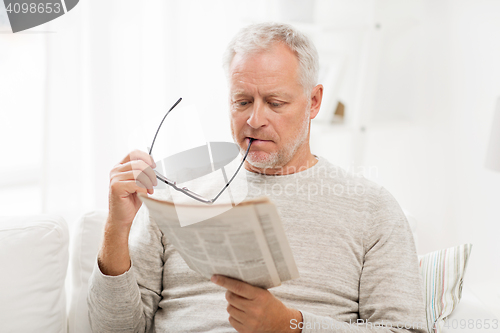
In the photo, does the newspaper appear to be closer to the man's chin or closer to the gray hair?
the man's chin

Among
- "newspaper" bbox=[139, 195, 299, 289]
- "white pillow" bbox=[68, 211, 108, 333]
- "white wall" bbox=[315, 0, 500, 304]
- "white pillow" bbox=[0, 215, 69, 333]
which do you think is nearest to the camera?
"newspaper" bbox=[139, 195, 299, 289]

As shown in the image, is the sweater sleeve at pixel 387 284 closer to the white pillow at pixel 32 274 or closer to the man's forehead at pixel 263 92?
the man's forehead at pixel 263 92

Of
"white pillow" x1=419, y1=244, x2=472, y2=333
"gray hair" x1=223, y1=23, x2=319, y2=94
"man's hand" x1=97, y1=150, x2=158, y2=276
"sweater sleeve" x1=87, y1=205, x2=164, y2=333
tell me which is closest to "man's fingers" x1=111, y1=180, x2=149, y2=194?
"man's hand" x1=97, y1=150, x2=158, y2=276

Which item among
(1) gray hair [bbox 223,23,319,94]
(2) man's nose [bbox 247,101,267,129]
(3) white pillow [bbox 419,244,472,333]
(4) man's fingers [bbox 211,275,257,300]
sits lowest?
(3) white pillow [bbox 419,244,472,333]

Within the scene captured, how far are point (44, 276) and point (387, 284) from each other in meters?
0.86

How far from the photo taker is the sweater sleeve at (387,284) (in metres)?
0.91

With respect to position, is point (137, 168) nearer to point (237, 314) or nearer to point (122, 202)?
point (122, 202)

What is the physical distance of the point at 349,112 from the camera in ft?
6.51

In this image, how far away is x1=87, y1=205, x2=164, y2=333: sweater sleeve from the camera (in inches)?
36.9

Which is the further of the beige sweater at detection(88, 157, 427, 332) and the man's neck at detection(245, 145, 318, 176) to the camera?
the man's neck at detection(245, 145, 318, 176)

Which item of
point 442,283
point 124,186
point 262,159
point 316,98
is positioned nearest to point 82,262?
point 124,186

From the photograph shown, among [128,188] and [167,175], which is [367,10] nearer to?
[167,175]

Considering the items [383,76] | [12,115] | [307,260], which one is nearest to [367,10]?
[383,76]

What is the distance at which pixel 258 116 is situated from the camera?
1037 millimetres
